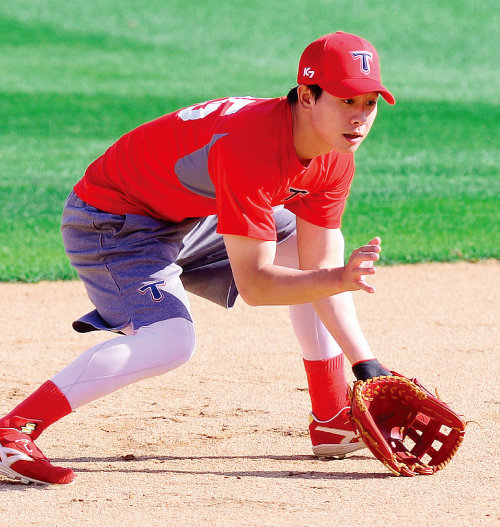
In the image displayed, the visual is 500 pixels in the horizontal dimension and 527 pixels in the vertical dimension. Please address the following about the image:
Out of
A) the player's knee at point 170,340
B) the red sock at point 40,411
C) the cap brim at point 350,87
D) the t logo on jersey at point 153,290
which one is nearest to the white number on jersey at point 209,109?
the cap brim at point 350,87

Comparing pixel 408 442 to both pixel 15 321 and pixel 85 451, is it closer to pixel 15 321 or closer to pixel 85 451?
pixel 85 451

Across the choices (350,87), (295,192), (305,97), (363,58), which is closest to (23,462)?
(295,192)

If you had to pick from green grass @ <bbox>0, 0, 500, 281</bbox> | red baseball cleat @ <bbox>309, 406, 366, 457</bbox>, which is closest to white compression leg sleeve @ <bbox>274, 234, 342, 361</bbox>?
red baseball cleat @ <bbox>309, 406, 366, 457</bbox>

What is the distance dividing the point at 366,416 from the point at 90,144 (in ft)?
34.6

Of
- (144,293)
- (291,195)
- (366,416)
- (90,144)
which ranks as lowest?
(90,144)

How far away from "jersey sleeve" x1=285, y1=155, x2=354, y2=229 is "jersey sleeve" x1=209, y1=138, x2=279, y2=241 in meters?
→ 0.46

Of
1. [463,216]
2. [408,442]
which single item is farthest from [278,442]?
[463,216]

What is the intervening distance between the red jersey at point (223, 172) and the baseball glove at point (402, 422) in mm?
654

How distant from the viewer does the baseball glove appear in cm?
362

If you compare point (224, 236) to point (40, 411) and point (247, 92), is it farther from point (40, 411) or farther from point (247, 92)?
point (247, 92)

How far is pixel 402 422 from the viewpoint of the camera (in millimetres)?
3812

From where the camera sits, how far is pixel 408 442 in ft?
13.6

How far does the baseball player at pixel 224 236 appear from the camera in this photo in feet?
10.9

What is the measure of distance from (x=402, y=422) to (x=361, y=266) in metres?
0.93
